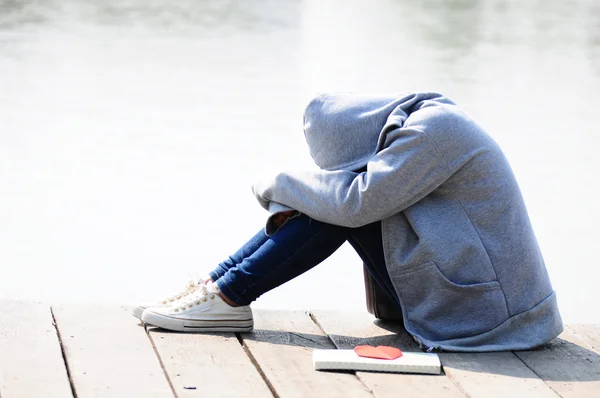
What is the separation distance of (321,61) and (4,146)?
4.10 metres

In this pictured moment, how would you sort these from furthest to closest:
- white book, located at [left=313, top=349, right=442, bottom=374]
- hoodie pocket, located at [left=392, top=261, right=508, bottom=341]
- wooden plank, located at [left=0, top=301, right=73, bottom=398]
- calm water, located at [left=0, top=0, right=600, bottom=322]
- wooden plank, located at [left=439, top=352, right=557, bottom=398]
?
calm water, located at [left=0, top=0, right=600, bottom=322], hoodie pocket, located at [left=392, top=261, right=508, bottom=341], white book, located at [left=313, top=349, right=442, bottom=374], wooden plank, located at [left=439, top=352, right=557, bottom=398], wooden plank, located at [left=0, top=301, right=73, bottom=398]

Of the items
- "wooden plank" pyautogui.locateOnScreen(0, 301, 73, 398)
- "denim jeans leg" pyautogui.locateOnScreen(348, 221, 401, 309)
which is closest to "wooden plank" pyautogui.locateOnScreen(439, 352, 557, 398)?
"denim jeans leg" pyautogui.locateOnScreen(348, 221, 401, 309)

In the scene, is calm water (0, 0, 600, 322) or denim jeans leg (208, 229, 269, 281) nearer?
denim jeans leg (208, 229, 269, 281)

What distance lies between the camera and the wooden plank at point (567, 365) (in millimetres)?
2402

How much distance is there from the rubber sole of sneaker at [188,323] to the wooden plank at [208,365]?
0.05 feet

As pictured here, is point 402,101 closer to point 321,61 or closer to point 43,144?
point 43,144

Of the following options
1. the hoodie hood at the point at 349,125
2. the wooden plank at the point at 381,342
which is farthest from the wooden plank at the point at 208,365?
the hoodie hood at the point at 349,125

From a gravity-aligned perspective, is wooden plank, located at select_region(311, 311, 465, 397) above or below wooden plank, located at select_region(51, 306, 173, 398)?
below

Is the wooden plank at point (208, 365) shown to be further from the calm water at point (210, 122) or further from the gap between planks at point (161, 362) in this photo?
the calm water at point (210, 122)

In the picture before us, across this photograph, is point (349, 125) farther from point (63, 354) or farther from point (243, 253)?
point (63, 354)

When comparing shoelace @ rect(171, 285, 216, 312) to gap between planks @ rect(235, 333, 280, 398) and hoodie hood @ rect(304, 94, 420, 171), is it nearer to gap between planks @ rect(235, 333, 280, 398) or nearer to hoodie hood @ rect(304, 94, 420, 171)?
gap between planks @ rect(235, 333, 280, 398)

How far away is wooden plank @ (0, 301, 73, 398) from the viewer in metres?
2.26

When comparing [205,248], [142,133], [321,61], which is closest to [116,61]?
[321,61]

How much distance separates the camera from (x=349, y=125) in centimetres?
262
